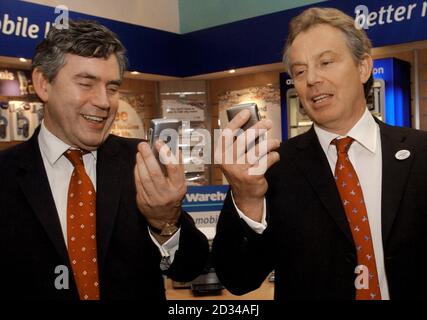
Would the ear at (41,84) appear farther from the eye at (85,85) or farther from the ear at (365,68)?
the ear at (365,68)

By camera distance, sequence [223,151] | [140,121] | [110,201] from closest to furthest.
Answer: [223,151] → [110,201] → [140,121]

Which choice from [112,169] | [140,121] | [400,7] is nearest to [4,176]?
[112,169]

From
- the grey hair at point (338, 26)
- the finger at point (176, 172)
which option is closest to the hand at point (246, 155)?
the finger at point (176, 172)

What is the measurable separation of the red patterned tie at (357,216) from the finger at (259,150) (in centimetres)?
41

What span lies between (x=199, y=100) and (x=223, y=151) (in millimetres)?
5289

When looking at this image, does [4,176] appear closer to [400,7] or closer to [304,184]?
[304,184]

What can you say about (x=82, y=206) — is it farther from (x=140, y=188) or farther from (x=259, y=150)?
(x=259, y=150)

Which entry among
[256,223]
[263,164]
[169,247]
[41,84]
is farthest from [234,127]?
[41,84]

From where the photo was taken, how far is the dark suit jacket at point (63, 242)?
1.49 metres

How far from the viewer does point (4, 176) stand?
160cm

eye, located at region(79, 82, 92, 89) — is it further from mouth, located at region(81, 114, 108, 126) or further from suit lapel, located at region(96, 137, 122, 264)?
suit lapel, located at region(96, 137, 122, 264)

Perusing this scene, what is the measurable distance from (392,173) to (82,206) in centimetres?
100

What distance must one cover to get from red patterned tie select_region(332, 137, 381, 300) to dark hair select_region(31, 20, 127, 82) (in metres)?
0.87

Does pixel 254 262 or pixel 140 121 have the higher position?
pixel 140 121
